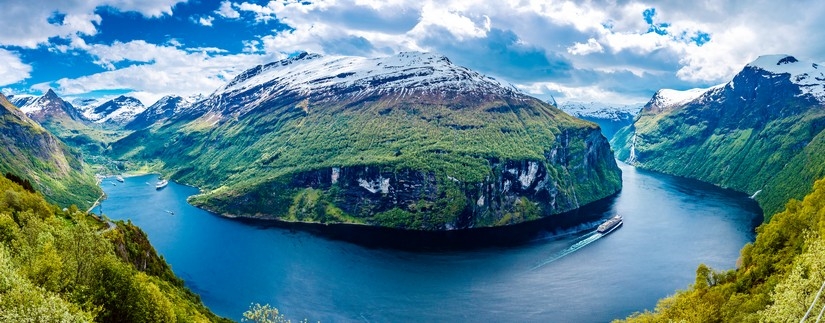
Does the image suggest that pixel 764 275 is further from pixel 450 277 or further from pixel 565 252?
pixel 565 252

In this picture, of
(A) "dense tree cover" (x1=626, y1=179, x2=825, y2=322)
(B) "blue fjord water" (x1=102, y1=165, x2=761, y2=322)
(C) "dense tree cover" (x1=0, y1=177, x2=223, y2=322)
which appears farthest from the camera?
(B) "blue fjord water" (x1=102, y1=165, x2=761, y2=322)

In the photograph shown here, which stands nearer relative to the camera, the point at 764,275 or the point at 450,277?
the point at 764,275

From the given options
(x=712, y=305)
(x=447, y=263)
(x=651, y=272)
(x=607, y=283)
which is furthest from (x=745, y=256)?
(x=447, y=263)

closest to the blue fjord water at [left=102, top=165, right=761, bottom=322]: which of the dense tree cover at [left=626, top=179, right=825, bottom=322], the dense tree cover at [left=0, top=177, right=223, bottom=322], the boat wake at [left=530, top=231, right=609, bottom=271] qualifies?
the boat wake at [left=530, top=231, right=609, bottom=271]

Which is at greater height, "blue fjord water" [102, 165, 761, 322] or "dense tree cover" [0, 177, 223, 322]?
"dense tree cover" [0, 177, 223, 322]

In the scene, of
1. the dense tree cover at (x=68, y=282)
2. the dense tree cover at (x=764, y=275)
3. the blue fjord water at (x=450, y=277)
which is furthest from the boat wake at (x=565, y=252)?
the dense tree cover at (x=68, y=282)

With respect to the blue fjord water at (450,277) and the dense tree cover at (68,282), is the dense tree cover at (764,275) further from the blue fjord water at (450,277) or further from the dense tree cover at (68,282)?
the dense tree cover at (68,282)

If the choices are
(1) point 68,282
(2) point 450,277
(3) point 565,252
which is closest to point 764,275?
(1) point 68,282

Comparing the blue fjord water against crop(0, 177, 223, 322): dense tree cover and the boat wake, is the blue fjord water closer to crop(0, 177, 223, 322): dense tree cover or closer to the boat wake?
the boat wake
